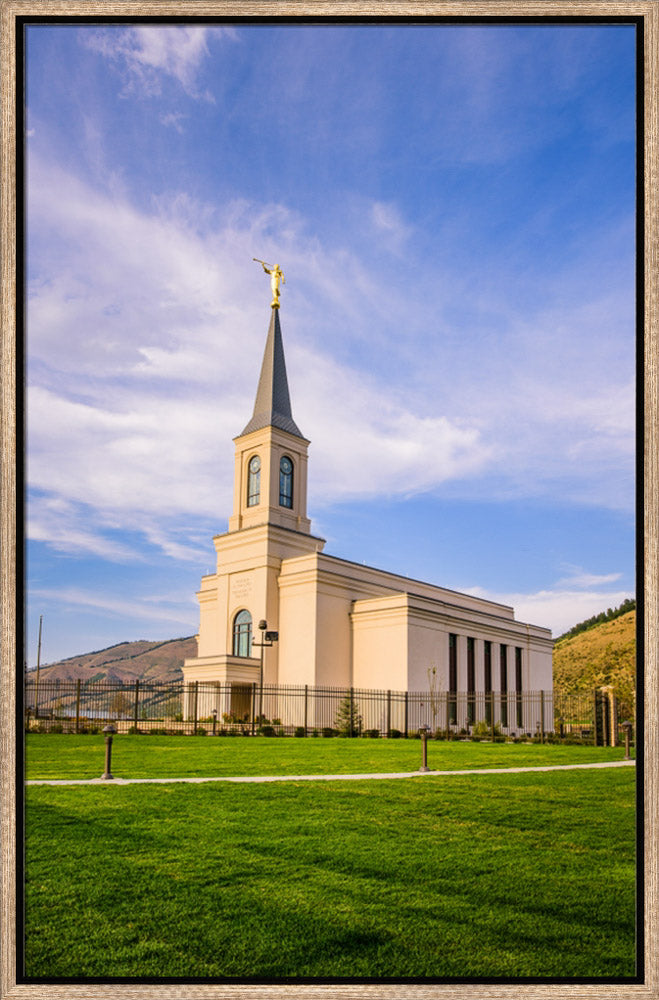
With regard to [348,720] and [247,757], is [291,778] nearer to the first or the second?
[247,757]

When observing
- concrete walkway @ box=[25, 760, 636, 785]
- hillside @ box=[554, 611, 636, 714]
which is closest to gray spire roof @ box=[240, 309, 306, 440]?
hillside @ box=[554, 611, 636, 714]

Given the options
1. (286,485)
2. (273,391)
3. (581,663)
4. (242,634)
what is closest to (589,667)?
(581,663)

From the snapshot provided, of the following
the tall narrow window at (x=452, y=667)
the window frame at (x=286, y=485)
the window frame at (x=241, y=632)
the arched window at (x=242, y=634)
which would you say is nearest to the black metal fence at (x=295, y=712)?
the tall narrow window at (x=452, y=667)

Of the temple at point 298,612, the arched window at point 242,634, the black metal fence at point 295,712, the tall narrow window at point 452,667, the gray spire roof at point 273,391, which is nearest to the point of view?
the black metal fence at point 295,712

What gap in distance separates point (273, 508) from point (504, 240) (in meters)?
36.6

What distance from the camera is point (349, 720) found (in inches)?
1185

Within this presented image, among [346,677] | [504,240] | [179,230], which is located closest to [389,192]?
[504,240]

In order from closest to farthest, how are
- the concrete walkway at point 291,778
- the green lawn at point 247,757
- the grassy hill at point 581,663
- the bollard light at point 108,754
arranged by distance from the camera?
the grassy hill at point 581,663
the concrete walkway at point 291,778
the bollard light at point 108,754
the green lawn at point 247,757

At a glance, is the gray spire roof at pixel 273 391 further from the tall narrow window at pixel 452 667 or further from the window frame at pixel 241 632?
the tall narrow window at pixel 452 667

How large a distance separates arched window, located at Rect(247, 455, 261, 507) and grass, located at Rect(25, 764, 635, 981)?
32.5 meters

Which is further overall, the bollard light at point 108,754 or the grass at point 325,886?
the bollard light at point 108,754

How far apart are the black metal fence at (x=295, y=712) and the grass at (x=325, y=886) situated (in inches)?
564

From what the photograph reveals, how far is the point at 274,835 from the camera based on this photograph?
7.39 metres

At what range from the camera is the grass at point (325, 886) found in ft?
14.7
